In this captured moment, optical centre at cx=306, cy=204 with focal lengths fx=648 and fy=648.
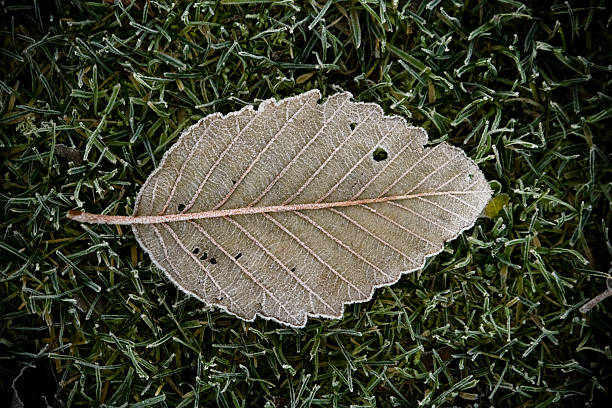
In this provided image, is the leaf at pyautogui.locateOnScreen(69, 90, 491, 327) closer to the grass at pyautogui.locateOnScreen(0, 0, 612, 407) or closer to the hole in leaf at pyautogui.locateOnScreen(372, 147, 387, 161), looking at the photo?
the hole in leaf at pyautogui.locateOnScreen(372, 147, 387, 161)

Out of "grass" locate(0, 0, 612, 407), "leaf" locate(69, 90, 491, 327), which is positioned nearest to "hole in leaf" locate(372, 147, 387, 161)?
"leaf" locate(69, 90, 491, 327)

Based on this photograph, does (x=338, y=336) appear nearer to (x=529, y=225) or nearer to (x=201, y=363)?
(x=201, y=363)

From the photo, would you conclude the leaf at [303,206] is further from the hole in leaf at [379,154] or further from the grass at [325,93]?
the grass at [325,93]

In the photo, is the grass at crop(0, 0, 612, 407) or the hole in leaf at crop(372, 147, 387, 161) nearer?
the hole in leaf at crop(372, 147, 387, 161)

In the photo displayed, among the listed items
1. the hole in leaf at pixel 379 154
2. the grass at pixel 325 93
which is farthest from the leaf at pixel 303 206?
the grass at pixel 325 93

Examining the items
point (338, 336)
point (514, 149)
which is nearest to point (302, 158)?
point (338, 336)

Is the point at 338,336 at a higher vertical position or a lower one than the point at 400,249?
lower
